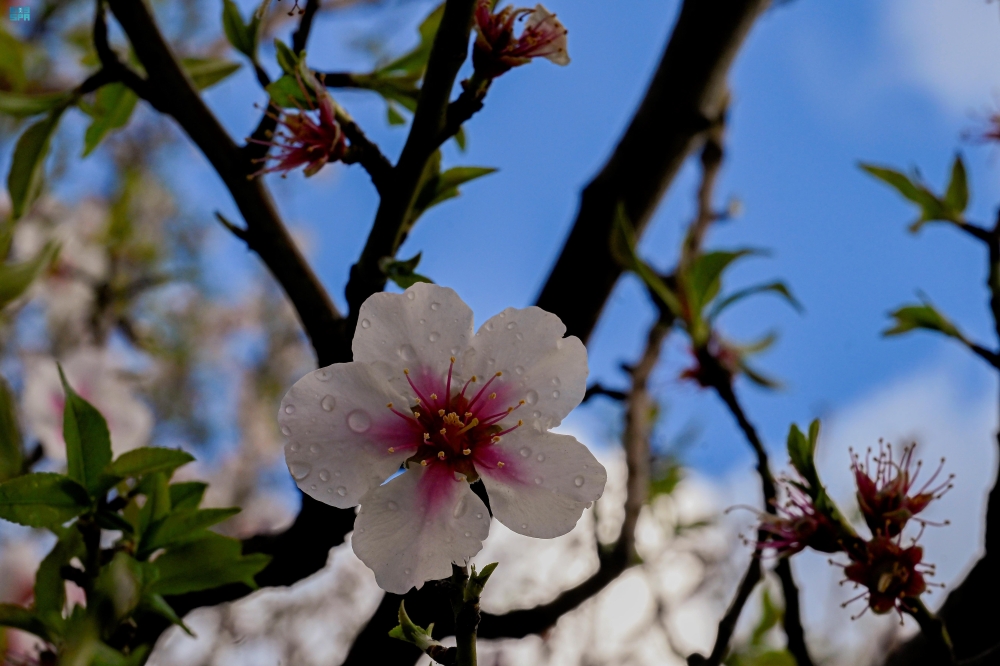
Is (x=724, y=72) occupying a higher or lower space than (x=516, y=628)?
higher

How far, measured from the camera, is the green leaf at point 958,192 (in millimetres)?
991

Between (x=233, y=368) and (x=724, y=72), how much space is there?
410 cm

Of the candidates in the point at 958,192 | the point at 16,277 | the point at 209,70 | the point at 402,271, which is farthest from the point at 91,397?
the point at 958,192

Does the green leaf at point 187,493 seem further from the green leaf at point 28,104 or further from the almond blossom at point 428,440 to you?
the green leaf at point 28,104

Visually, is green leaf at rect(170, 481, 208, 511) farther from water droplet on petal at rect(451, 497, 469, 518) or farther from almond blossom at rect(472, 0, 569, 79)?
almond blossom at rect(472, 0, 569, 79)

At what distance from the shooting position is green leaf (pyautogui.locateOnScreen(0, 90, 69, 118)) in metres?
A: 0.80

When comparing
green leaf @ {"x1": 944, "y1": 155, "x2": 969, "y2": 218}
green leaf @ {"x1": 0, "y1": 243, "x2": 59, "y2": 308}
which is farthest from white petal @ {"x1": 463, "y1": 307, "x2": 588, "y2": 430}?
green leaf @ {"x1": 944, "y1": 155, "x2": 969, "y2": 218}

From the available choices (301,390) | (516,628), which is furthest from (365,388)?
(516,628)

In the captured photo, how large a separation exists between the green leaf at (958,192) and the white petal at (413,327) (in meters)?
0.79

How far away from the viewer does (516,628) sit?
83 cm

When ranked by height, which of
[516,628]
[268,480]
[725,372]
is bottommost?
[516,628]

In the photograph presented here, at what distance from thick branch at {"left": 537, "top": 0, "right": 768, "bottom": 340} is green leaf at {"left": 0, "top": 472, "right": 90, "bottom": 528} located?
51 centimetres

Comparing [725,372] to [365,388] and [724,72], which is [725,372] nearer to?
[724,72]

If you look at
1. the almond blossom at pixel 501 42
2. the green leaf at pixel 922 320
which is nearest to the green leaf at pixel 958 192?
the green leaf at pixel 922 320
